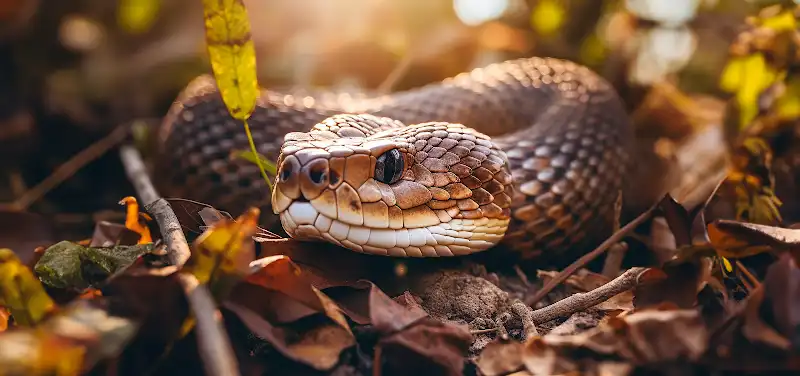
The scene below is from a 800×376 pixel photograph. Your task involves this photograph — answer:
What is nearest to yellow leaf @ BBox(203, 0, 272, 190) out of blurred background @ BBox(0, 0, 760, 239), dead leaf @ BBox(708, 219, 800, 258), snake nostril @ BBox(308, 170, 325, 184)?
snake nostril @ BBox(308, 170, 325, 184)

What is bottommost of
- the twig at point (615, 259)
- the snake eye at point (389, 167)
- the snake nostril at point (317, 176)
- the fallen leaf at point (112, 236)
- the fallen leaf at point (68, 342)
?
the twig at point (615, 259)

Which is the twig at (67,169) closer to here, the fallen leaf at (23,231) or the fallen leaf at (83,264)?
the fallen leaf at (23,231)

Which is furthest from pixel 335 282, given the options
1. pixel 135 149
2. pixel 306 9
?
pixel 306 9

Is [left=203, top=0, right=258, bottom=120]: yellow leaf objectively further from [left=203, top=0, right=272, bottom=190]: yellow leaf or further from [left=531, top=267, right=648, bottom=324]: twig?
[left=531, top=267, right=648, bottom=324]: twig

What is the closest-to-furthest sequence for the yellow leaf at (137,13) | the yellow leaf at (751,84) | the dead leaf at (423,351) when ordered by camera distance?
1. the dead leaf at (423,351)
2. the yellow leaf at (751,84)
3. the yellow leaf at (137,13)

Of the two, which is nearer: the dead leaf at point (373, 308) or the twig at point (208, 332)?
the twig at point (208, 332)

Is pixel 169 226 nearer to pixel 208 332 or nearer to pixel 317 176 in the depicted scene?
pixel 317 176

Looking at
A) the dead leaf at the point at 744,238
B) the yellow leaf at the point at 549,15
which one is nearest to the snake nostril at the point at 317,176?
the dead leaf at the point at 744,238
